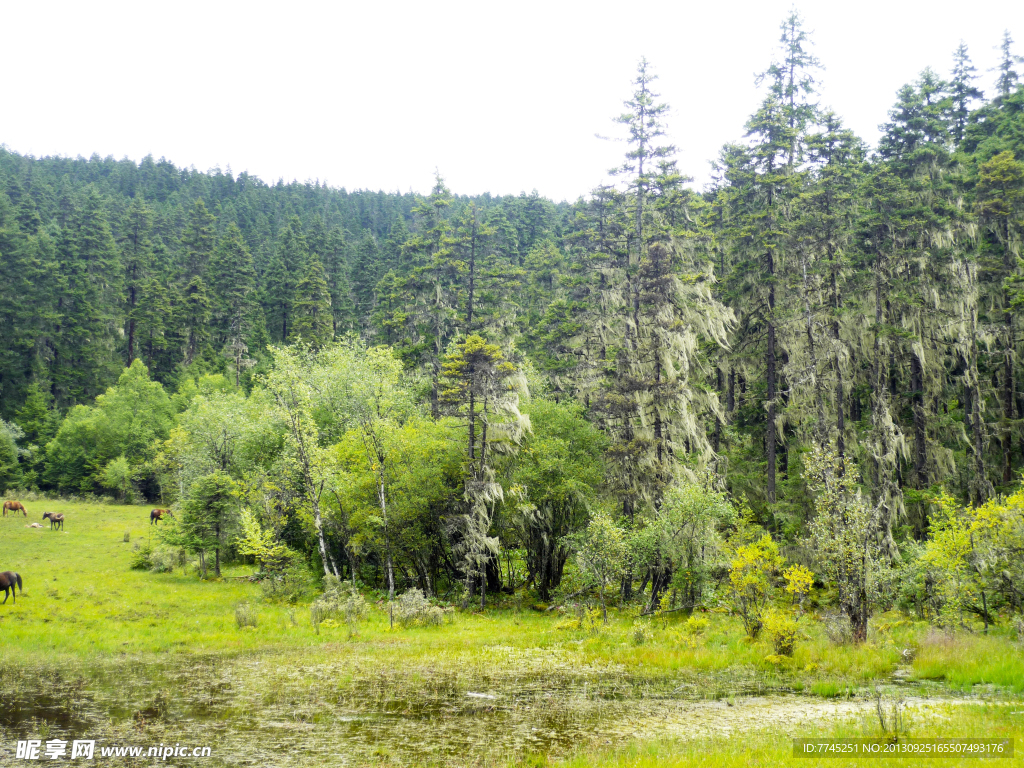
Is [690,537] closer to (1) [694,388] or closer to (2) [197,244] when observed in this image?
(1) [694,388]

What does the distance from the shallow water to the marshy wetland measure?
0.06 metres

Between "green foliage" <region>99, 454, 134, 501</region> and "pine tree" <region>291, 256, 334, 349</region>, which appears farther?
"pine tree" <region>291, 256, 334, 349</region>

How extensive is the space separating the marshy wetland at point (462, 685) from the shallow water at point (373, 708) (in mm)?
56

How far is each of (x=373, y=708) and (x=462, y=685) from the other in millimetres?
2697

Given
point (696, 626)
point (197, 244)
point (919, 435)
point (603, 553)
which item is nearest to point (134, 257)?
point (197, 244)

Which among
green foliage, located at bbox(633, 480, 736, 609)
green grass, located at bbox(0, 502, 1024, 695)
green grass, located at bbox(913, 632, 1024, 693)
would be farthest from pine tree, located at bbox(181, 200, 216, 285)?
green grass, located at bbox(913, 632, 1024, 693)

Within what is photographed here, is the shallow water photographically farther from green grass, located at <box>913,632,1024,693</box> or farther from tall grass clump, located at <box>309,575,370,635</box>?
tall grass clump, located at <box>309,575,370,635</box>

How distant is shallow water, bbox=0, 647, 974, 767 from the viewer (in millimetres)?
9852

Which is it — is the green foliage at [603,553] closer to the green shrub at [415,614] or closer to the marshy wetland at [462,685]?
the marshy wetland at [462,685]

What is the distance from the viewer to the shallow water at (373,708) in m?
9.85

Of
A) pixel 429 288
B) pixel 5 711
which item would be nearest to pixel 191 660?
pixel 5 711

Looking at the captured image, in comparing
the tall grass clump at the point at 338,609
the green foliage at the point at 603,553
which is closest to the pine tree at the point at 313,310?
the tall grass clump at the point at 338,609

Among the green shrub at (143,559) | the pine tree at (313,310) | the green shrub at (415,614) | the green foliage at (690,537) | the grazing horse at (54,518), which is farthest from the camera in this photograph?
the pine tree at (313,310)

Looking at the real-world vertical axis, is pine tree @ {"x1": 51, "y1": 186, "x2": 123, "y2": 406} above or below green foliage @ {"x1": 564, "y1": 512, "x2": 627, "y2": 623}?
above
